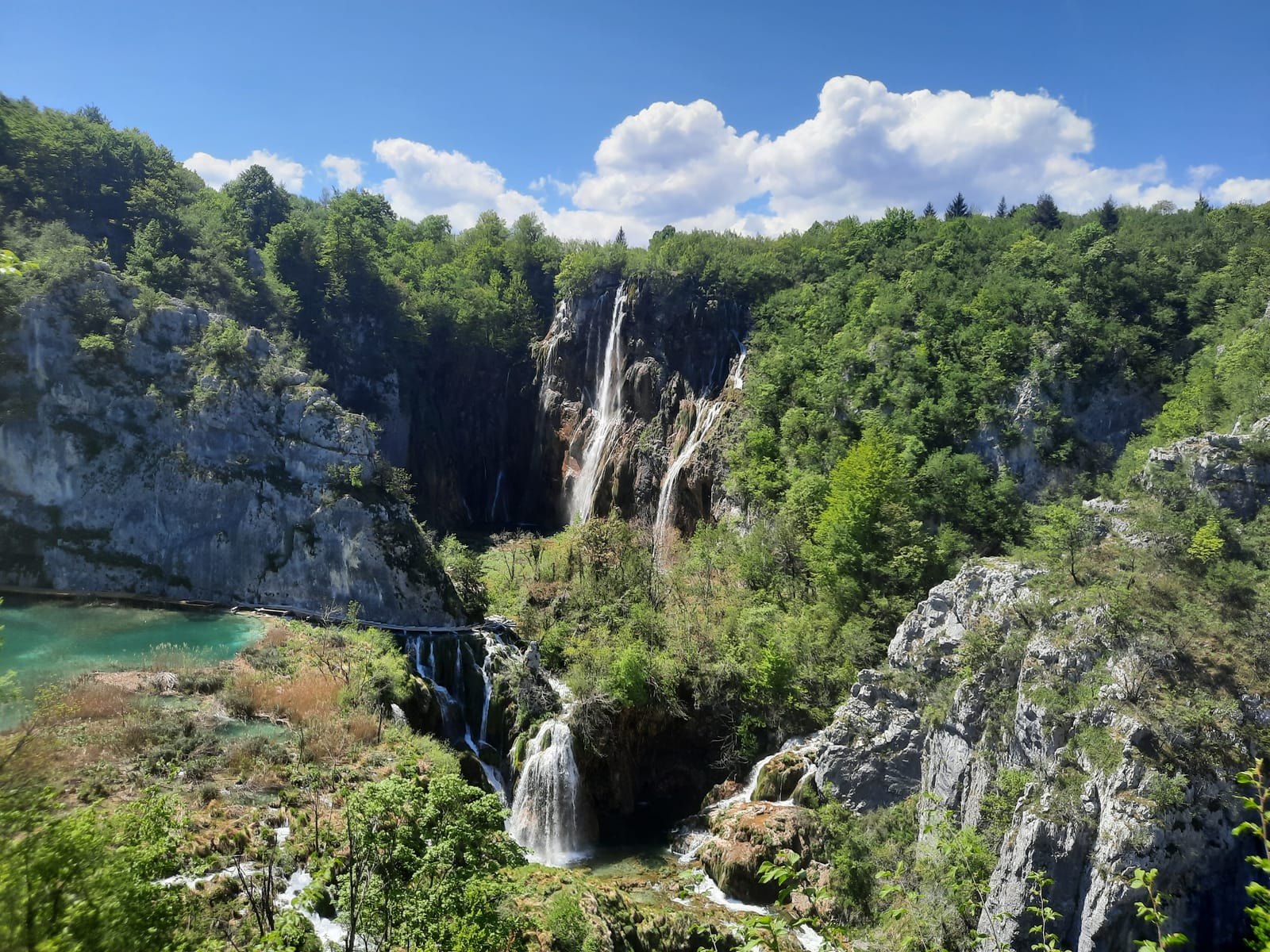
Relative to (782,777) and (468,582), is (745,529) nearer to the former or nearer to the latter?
(468,582)

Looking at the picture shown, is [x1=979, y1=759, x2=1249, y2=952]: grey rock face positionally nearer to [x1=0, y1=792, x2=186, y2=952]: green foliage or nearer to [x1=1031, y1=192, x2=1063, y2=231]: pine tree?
[x1=0, y1=792, x2=186, y2=952]: green foliage

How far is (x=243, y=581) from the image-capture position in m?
28.3

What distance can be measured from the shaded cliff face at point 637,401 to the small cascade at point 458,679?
49.0ft

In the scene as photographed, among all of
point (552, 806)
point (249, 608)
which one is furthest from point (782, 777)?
point (249, 608)

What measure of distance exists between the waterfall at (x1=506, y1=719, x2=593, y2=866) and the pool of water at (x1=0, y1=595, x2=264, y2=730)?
10365 mm

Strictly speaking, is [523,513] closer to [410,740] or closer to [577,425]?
[577,425]

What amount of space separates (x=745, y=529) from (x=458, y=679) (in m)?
14.5

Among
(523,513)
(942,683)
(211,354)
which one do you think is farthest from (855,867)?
(523,513)

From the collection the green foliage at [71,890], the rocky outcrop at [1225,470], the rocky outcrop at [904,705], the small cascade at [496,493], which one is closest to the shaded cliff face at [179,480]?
the rocky outcrop at [904,705]

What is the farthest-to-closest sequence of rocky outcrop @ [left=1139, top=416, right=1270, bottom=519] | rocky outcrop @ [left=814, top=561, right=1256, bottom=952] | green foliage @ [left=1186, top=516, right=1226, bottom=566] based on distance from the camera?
rocky outcrop @ [left=1139, top=416, right=1270, bottom=519]
green foliage @ [left=1186, top=516, right=1226, bottom=566]
rocky outcrop @ [left=814, top=561, right=1256, bottom=952]

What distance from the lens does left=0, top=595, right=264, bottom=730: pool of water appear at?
19.9 m

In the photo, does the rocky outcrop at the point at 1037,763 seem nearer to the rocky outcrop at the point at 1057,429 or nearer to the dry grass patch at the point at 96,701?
the rocky outcrop at the point at 1057,429

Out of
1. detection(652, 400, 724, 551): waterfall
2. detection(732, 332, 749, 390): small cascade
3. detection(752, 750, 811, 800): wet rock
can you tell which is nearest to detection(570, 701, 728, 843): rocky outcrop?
detection(752, 750, 811, 800): wet rock

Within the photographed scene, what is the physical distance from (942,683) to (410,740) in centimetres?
1417
